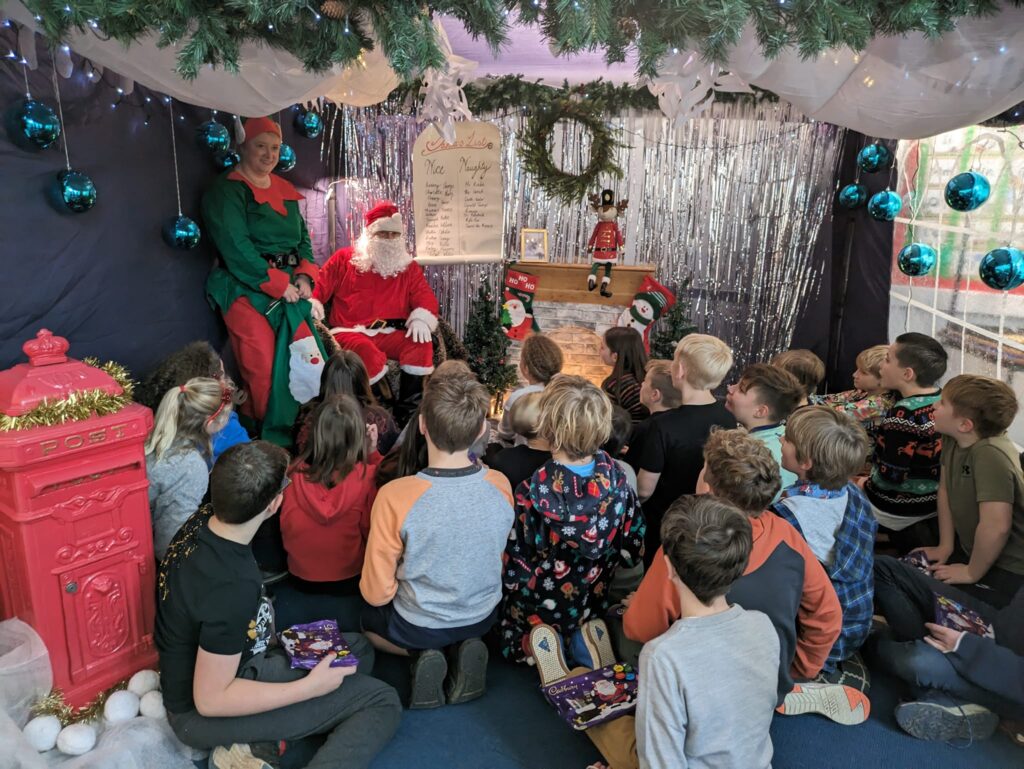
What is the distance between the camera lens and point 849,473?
2.44 meters

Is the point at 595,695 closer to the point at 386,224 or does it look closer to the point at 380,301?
the point at 380,301

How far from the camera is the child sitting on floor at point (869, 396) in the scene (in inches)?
148

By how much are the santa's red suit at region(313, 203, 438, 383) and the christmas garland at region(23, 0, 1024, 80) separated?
2540mm

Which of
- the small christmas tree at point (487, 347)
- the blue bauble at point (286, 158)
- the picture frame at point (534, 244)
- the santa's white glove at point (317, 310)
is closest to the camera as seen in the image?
the blue bauble at point (286, 158)

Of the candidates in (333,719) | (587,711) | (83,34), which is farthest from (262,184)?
(587,711)

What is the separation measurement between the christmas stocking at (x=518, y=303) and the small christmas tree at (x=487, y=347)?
9 cm

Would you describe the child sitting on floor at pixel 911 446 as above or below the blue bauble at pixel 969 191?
below

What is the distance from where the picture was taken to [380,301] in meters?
4.98

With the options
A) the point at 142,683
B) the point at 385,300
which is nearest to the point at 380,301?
the point at 385,300

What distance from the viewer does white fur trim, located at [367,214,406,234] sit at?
493 cm

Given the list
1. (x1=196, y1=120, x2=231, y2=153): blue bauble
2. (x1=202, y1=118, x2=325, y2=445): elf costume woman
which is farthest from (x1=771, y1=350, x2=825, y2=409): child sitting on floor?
(x1=196, y1=120, x2=231, y2=153): blue bauble

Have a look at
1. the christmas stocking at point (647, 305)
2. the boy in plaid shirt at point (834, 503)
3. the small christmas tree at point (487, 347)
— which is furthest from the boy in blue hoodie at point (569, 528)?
the small christmas tree at point (487, 347)

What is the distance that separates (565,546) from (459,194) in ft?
12.5

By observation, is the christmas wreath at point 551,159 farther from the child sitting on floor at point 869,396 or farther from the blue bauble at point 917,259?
the child sitting on floor at point 869,396
